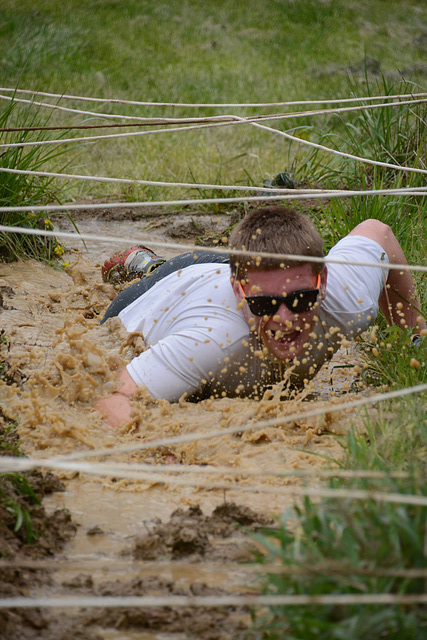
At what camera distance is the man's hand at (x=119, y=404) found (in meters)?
3.05

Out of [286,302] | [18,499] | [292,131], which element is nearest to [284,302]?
[286,302]

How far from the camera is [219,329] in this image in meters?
3.19

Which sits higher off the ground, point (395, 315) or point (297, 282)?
point (297, 282)

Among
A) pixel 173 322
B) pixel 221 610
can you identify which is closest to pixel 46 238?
pixel 173 322

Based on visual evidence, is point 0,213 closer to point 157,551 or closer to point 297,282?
point 297,282

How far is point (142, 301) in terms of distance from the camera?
383 centimetres

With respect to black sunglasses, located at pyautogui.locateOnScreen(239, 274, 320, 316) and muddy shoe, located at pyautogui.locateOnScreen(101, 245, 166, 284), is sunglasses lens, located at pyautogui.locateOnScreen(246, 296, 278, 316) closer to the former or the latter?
black sunglasses, located at pyautogui.locateOnScreen(239, 274, 320, 316)

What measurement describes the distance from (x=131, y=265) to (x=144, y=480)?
2.24m

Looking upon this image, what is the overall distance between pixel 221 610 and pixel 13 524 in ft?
2.23

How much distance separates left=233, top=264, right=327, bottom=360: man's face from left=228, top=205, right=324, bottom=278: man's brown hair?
0.12 feet

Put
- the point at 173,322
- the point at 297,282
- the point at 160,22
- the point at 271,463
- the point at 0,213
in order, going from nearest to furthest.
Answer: the point at 271,463, the point at 297,282, the point at 173,322, the point at 0,213, the point at 160,22

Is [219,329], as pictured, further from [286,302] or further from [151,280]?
[151,280]

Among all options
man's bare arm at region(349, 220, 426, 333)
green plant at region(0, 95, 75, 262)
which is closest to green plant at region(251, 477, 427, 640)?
man's bare arm at region(349, 220, 426, 333)

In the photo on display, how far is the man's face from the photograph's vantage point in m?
3.13
